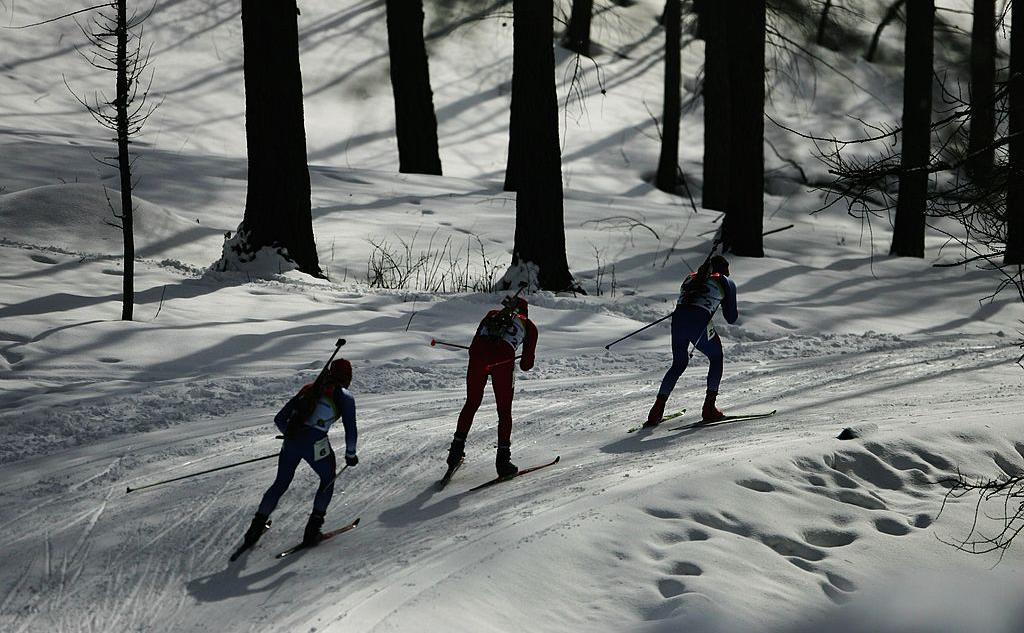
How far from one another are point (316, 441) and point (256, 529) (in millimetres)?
719

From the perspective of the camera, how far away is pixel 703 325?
9.95 meters

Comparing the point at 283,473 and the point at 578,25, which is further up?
the point at 578,25

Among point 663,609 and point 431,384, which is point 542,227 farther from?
point 663,609

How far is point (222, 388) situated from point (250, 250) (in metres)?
4.49

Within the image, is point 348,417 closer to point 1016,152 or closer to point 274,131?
point 1016,152

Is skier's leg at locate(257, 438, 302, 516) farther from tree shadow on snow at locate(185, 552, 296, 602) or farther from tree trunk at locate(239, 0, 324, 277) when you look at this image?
tree trunk at locate(239, 0, 324, 277)

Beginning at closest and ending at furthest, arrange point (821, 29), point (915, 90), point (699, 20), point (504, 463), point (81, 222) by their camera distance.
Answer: point (504, 463) < point (81, 222) < point (915, 90) < point (699, 20) < point (821, 29)

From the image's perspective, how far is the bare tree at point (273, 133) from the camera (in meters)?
14.1

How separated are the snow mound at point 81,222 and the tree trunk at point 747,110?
8.68 metres

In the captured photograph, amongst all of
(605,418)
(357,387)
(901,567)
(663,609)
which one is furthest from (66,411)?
(901,567)

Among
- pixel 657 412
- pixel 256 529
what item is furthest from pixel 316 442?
pixel 657 412

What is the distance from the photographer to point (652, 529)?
6809mm

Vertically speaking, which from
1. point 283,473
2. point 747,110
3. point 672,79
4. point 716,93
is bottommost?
point 283,473

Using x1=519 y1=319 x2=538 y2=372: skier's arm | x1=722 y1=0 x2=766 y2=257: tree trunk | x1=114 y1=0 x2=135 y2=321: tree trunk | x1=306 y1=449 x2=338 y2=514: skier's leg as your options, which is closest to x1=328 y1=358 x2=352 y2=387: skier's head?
x1=306 y1=449 x2=338 y2=514: skier's leg
